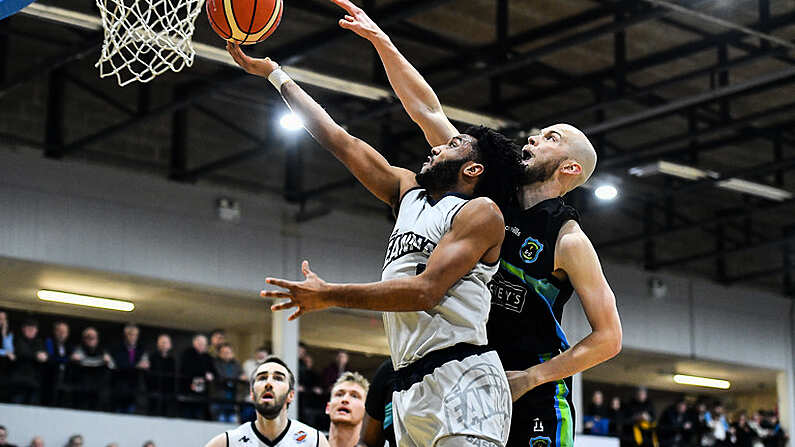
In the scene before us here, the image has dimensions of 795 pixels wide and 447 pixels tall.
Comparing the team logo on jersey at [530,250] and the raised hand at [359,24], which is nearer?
the team logo on jersey at [530,250]

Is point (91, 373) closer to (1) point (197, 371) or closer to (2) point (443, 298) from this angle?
(1) point (197, 371)

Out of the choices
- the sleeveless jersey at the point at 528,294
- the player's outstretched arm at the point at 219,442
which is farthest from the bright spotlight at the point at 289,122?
the sleeveless jersey at the point at 528,294

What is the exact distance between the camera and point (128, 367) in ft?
60.8

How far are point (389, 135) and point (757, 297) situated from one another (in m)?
12.1

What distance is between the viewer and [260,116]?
22.1 m

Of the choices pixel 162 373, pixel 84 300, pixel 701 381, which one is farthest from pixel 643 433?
pixel 84 300

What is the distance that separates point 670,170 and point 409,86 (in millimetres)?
15017

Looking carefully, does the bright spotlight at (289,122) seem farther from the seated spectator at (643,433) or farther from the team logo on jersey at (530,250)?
the team logo on jersey at (530,250)

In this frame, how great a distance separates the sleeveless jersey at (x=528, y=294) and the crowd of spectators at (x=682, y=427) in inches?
729

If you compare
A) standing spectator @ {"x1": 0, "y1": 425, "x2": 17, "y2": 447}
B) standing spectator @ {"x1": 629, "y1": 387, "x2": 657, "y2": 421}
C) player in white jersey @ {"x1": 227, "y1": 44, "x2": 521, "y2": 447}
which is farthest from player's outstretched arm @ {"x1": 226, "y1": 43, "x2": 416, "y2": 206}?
standing spectator @ {"x1": 629, "y1": 387, "x2": 657, "y2": 421}

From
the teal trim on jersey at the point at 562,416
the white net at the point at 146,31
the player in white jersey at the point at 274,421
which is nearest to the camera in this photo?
the teal trim on jersey at the point at 562,416

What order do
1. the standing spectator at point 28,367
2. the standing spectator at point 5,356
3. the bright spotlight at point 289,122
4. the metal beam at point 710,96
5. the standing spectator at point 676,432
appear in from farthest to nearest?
the standing spectator at point 676,432 < the bright spotlight at point 289,122 < the standing spectator at point 28,367 < the standing spectator at point 5,356 < the metal beam at point 710,96

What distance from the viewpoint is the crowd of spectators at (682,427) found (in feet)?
78.1

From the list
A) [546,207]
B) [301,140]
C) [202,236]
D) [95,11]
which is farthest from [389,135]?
[546,207]
